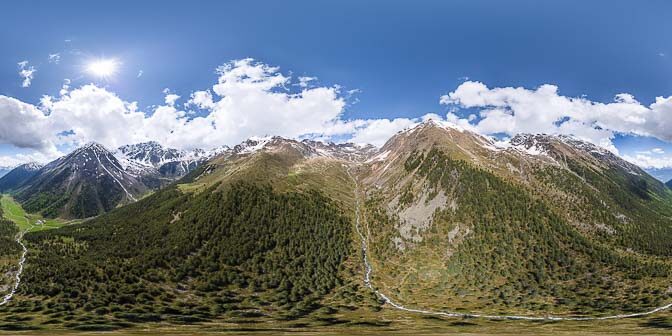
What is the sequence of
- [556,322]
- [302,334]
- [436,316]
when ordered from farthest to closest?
1. [436,316]
2. [556,322]
3. [302,334]

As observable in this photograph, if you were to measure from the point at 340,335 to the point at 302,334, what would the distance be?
463 inches

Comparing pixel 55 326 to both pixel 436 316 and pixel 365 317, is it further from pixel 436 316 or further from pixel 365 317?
pixel 436 316

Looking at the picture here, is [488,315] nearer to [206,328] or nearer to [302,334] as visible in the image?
[302,334]

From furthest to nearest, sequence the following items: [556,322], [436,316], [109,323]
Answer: [436,316]
[556,322]
[109,323]

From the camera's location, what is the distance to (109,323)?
6496 inches

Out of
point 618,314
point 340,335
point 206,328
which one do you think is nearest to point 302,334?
point 340,335

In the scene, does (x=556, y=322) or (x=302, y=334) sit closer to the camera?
(x=302, y=334)

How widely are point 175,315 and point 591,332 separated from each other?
158144 millimetres

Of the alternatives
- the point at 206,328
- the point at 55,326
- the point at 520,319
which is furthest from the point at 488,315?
the point at 55,326

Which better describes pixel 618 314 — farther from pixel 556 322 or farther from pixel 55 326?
pixel 55 326

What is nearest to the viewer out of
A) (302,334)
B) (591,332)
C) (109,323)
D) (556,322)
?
(302,334)

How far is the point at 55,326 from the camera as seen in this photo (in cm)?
15738

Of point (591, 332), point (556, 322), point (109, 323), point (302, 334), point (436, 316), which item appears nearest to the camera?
point (302, 334)

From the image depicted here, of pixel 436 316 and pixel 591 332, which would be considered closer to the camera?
pixel 591 332
